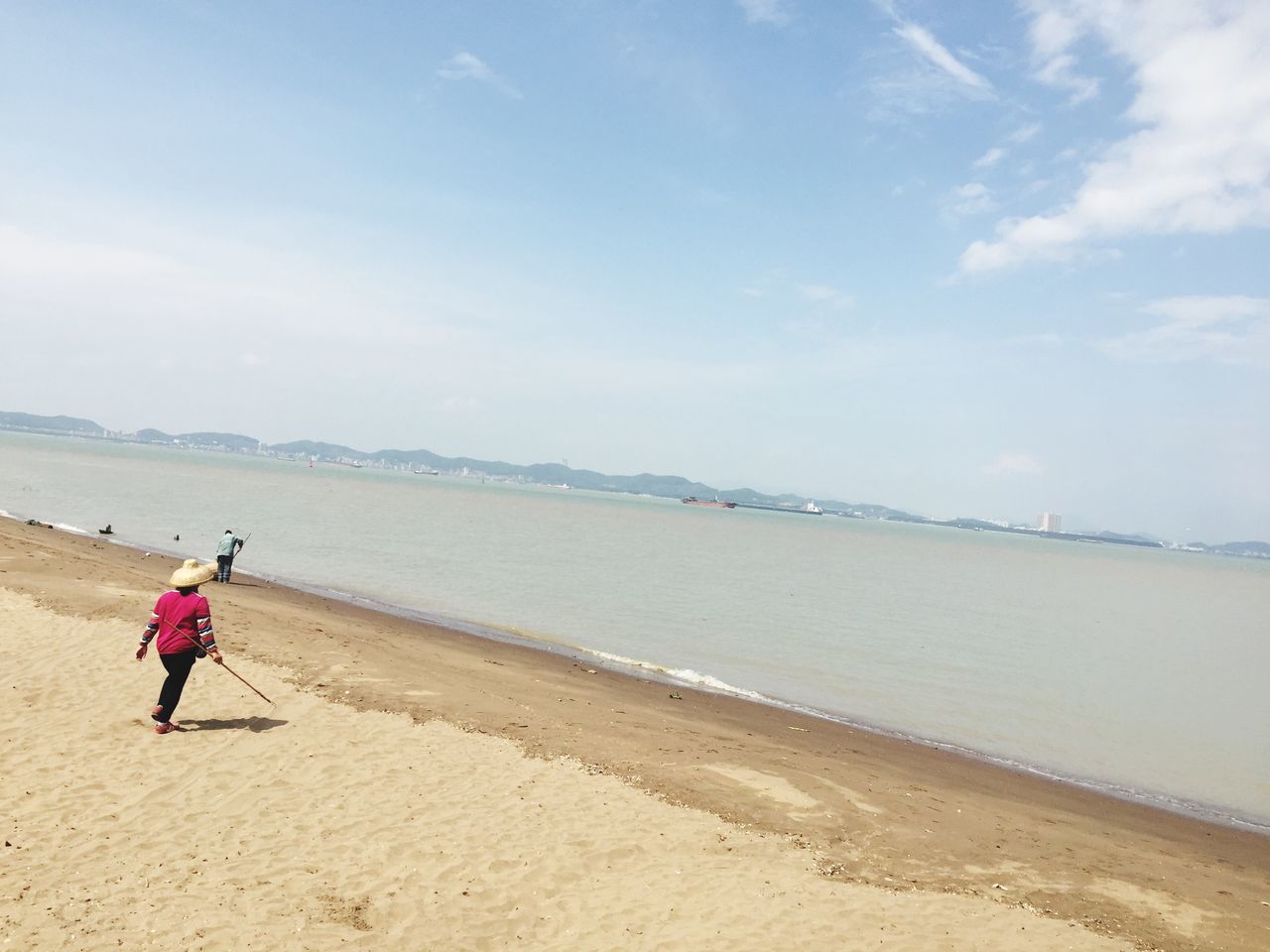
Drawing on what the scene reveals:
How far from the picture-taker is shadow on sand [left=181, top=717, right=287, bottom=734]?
35.0ft

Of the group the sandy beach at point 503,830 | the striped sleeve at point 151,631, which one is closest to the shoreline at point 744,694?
the sandy beach at point 503,830

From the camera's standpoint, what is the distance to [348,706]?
12.3 meters

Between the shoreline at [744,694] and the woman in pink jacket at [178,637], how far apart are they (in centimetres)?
1146

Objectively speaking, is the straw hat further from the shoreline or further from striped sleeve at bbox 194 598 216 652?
the shoreline

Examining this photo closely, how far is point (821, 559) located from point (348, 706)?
66.4 m

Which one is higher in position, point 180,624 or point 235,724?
point 180,624

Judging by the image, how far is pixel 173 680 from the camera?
33.6 ft

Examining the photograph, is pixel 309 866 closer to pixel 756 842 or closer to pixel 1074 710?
pixel 756 842

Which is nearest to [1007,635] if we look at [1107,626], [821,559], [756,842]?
[1107,626]

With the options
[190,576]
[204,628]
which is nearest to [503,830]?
[204,628]

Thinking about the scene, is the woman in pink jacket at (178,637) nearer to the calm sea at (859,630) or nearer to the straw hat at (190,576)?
the straw hat at (190,576)

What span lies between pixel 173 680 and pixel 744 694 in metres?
13.1

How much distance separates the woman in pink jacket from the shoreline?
1146 centimetres

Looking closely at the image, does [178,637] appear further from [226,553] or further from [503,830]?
[226,553]
